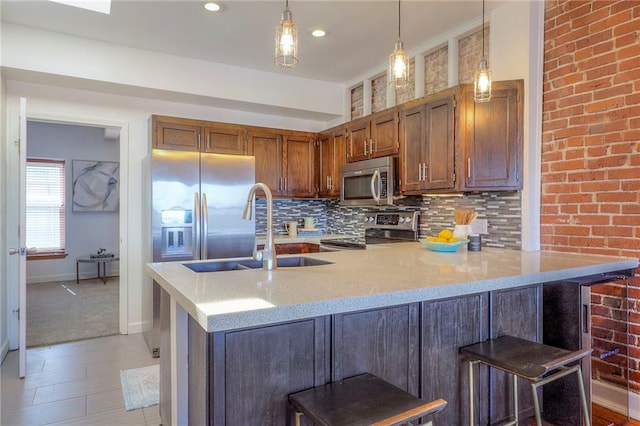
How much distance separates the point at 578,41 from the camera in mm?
2602

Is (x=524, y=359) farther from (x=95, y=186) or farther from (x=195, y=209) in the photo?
(x=95, y=186)

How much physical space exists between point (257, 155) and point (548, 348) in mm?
3410

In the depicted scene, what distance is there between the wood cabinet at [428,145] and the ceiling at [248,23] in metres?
0.67

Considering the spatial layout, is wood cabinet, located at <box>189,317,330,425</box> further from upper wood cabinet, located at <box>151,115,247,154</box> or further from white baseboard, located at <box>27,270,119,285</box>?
white baseboard, located at <box>27,270,119,285</box>

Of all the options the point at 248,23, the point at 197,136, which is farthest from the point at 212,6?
the point at 197,136

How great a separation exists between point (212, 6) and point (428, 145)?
201cm

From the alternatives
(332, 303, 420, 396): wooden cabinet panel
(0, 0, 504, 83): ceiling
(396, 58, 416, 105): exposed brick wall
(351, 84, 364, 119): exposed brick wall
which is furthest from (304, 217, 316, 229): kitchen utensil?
(332, 303, 420, 396): wooden cabinet panel

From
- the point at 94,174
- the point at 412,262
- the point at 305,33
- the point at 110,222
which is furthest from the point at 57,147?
the point at 412,262

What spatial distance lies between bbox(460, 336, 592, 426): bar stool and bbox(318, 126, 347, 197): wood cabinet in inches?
114

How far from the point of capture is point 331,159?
15.0ft

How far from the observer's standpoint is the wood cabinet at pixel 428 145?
3.04 meters

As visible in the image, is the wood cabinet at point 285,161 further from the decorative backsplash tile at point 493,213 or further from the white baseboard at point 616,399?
the white baseboard at point 616,399

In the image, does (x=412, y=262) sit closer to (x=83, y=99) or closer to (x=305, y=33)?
(x=305, y=33)

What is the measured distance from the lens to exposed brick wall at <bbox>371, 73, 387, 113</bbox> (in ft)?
13.9
